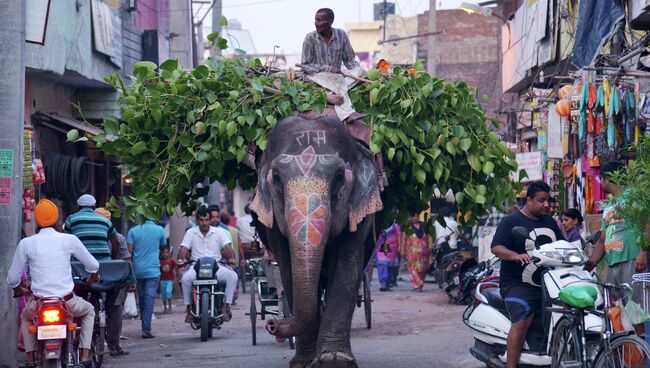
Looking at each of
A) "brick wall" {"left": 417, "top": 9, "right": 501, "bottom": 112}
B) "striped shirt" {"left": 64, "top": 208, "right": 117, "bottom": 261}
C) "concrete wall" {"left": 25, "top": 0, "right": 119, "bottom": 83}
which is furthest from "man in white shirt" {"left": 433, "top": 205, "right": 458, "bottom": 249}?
"brick wall" {"left": 417, "top": 9, "right": 501, "bottom": 112}

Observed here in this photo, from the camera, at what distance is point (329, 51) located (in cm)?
1094

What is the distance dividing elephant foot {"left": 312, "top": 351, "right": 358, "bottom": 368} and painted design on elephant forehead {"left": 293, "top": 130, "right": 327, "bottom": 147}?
167cm

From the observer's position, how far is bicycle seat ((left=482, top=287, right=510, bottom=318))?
982 centimetres

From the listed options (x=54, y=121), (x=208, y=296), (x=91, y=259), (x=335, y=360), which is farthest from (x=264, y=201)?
(x=54, y=121)

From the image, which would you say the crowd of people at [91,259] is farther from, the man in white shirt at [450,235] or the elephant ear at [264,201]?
the man in white shirt at [450,235]

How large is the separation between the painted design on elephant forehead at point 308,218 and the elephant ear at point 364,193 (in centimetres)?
58

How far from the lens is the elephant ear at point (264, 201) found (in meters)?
9.46

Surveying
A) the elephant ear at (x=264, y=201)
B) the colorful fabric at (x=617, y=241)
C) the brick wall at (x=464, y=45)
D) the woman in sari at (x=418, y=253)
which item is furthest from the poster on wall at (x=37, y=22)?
the brick wall at (x=464, y=45)

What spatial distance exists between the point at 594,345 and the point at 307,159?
106 inches

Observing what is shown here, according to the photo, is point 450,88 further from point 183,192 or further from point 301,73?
point 183,192

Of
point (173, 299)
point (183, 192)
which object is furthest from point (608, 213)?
point (173, 299)

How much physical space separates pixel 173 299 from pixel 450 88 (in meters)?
13.4

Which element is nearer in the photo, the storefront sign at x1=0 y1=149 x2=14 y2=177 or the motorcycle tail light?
the motorcycle tail light

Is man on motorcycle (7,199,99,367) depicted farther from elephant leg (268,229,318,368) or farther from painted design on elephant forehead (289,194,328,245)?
painted design on elephant forehead (289,194,328,245)
